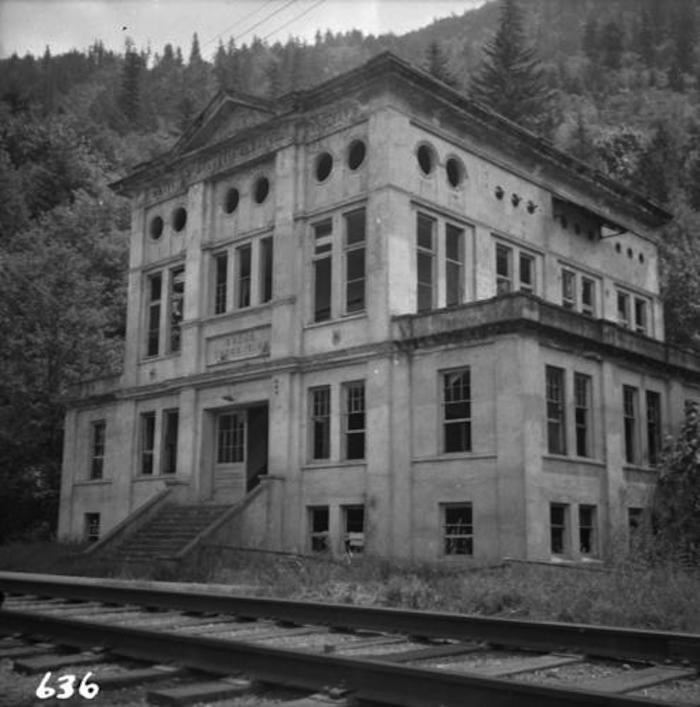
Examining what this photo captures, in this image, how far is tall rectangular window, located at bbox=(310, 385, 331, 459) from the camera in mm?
24859

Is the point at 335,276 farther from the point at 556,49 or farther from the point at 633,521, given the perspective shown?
the point at 556,49

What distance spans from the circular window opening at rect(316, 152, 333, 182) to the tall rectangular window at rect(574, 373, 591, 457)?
29.5 ft

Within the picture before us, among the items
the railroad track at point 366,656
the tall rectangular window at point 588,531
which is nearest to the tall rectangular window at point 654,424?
the tall rectangular window at point 588,531

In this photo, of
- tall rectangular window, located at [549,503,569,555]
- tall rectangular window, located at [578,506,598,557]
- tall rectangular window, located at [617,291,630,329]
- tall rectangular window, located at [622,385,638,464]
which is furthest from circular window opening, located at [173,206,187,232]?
tall rectangular window, located at [578,506,598,557]

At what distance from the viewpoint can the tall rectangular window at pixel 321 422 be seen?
24859mm

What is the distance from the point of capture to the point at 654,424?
2639 centimetres

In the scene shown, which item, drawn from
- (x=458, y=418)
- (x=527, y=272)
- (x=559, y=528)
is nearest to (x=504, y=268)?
(x=527, y=272)

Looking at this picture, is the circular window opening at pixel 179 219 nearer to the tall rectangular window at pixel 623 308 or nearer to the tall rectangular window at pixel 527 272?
the tall rectangular window at pixel 527 272

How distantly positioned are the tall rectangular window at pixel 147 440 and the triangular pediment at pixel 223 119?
8.80m

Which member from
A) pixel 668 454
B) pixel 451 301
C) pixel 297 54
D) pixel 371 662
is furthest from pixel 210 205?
pixel 297 54

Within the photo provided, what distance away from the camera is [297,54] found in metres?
90.7

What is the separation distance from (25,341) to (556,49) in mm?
108703

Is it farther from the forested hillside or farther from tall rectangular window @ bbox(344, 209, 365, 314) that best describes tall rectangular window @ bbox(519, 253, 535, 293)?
the forested hillside

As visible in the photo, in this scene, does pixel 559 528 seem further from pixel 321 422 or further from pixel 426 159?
pixel 426 159
